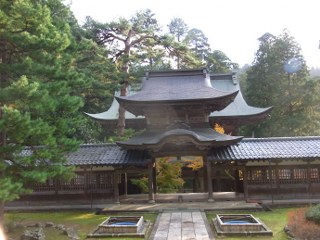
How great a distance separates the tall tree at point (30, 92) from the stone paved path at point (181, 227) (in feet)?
15.0

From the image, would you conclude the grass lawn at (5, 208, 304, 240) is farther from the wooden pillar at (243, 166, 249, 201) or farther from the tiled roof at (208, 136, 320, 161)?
the tiled roof at (208, 136, 320, 161)

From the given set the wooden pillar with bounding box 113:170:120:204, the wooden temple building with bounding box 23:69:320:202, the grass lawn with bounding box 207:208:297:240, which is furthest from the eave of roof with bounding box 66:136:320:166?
the grass lawn with bounding box 207:208:297:240

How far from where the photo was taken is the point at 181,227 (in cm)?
1453

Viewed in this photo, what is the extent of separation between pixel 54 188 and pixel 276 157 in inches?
524

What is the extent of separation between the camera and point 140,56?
28281 mm

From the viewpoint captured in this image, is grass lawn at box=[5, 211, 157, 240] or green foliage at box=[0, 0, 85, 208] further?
grass lawn at box=[5, 211, 157, 240]

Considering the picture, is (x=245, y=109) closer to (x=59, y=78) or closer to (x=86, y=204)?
(x=86, y=204)

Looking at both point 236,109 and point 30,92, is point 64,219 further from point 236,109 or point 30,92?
point 236,109

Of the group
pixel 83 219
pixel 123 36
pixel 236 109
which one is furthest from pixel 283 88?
pixel 83 219

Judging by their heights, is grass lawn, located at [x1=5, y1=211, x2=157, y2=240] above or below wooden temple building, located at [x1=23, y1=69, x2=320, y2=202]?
below

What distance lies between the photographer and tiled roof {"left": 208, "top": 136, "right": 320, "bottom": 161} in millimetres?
20094

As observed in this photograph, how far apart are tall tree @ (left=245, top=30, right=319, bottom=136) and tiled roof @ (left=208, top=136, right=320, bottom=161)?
695 inches

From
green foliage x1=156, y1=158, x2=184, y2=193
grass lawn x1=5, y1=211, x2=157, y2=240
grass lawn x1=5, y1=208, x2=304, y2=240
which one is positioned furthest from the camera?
green foliage x1=156, y1=158, x2=184, y2=193

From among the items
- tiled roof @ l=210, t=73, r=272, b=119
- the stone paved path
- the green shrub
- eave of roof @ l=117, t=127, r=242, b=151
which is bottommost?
the stone paved path
